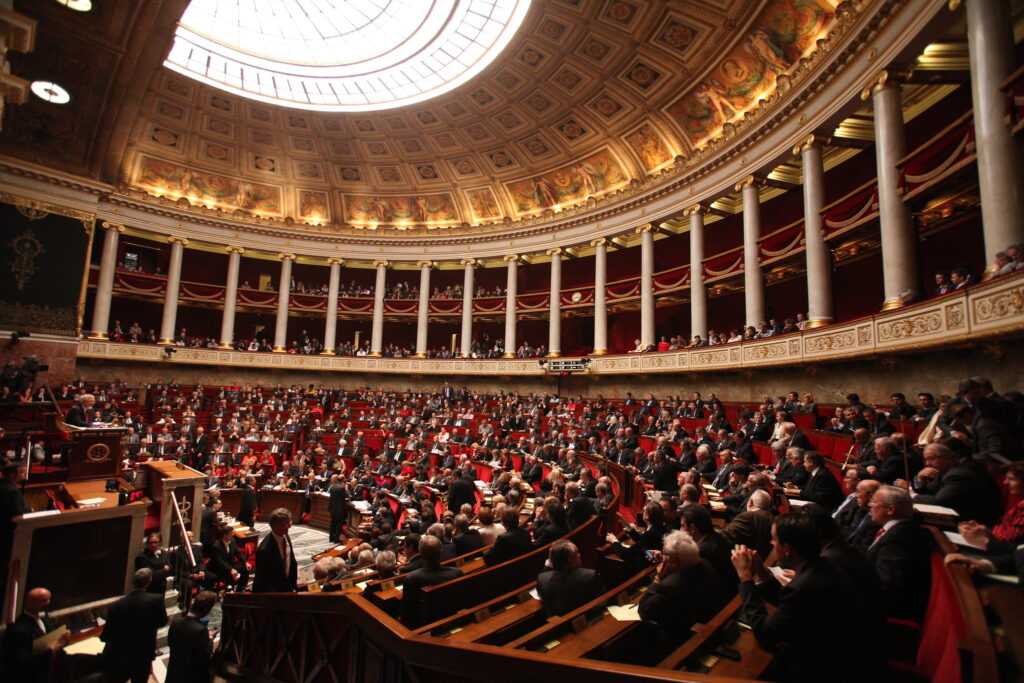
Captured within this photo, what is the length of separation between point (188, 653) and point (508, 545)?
3.04m

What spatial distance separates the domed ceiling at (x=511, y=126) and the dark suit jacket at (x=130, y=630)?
38.3ft

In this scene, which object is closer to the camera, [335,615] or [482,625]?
[482,625]

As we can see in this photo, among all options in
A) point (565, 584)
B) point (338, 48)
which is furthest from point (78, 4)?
point (338, 48)

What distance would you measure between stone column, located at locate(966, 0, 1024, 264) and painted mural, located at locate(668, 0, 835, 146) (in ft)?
16.8

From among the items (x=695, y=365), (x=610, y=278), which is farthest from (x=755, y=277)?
(x=610, y=278)

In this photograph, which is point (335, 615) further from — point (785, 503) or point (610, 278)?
point (610, 278)

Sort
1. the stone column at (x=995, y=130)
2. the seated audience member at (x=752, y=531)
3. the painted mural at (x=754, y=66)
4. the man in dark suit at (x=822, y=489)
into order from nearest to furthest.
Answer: the seated audience member at (x=752, y=531) < the man in dark suit at (x=822, y=489) < the stone column at (x=995, y=130) < the painted mural at (x=754, y=66)

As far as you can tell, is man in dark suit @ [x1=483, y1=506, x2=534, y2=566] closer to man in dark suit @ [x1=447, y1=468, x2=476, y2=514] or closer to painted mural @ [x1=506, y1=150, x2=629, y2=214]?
man in dark suit @ [x1=447, y1=468, x2=476, y2=514]

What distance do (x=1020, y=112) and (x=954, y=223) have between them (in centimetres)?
506

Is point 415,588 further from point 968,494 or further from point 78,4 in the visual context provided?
point 78,4

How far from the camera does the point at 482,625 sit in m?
3.04

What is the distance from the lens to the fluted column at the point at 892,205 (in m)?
10.4

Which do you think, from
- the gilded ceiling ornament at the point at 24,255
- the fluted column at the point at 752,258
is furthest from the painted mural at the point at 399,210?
the fluted column at the point at 752,258

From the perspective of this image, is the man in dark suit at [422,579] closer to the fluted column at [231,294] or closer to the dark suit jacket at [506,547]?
the dark suit jacket at [506,547]
